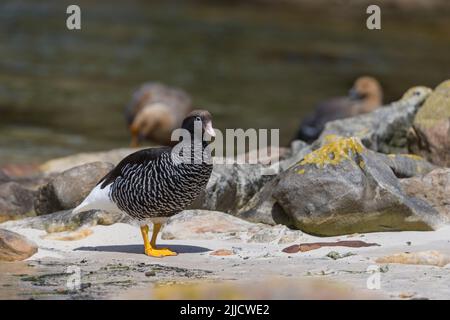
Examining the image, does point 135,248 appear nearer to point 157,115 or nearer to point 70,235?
point 70,235

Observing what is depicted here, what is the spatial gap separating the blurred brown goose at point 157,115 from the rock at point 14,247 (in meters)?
10.5

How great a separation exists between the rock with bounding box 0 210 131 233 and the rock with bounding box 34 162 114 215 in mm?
322

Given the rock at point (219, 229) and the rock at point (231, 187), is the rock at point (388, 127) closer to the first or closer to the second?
the rock at point (231, 187)

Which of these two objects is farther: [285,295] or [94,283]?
[94,283]

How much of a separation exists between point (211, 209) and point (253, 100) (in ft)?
45.9

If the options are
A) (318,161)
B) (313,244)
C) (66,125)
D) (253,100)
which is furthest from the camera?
(253,100)

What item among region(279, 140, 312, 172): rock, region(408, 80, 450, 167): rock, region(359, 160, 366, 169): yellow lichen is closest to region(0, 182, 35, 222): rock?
region(279, 140, 312, 172): rock

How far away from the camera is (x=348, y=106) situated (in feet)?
55.6

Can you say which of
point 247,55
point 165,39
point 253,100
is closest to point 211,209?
point 253,100

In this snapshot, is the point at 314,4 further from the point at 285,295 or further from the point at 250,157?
the point at 285,295

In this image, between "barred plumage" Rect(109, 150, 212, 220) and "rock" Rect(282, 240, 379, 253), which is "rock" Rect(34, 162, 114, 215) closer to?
"barred plumage" Rect(109, 150, 212, 220)

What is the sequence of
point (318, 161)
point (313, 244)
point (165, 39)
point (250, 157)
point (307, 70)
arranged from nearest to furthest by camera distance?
1. point (313, 244)
2. point (318, 161)
3. point (250, 157)
4. point (307, 70)
5. point (165, 39)

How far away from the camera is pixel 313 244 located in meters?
8.31

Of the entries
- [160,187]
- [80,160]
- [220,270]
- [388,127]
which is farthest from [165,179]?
[80,160]
